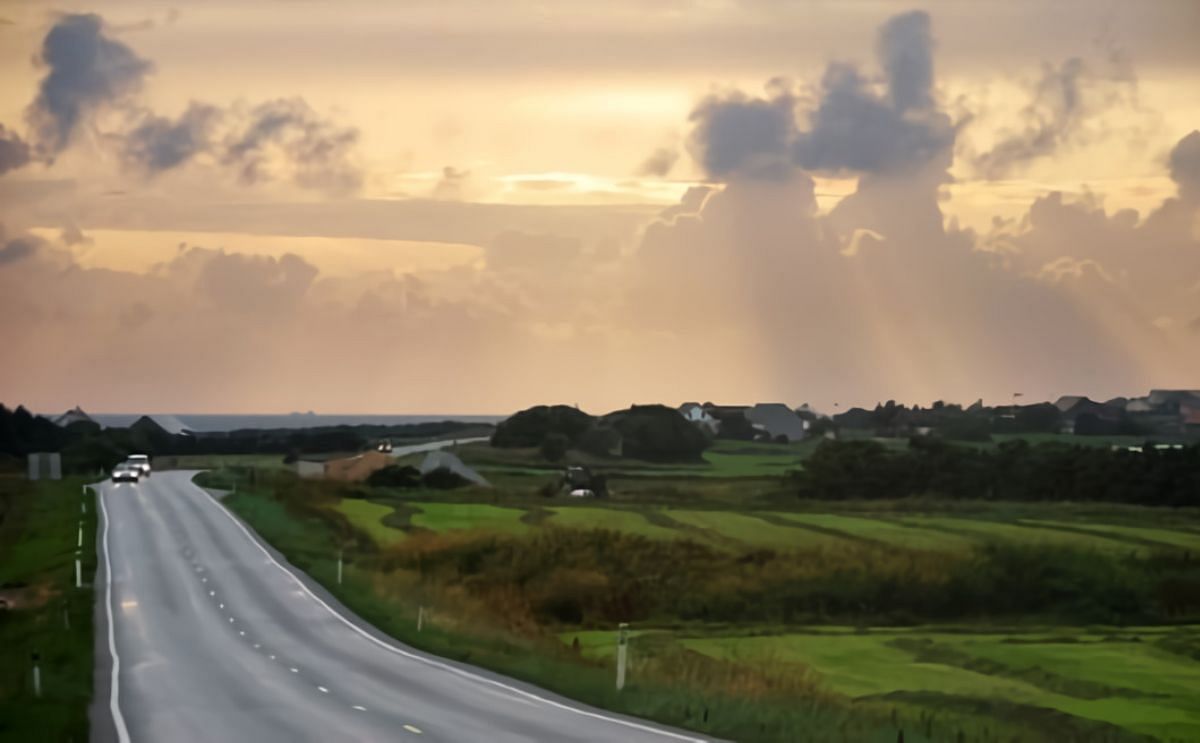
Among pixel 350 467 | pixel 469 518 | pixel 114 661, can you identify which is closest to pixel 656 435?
pixel 350 467

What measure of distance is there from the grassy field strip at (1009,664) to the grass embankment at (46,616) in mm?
13892

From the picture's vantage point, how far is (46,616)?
35.7 m

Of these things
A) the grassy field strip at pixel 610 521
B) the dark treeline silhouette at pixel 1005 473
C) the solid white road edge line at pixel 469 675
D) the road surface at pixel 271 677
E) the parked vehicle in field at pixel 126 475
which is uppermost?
the parked vehicle in field at pixel 126 475

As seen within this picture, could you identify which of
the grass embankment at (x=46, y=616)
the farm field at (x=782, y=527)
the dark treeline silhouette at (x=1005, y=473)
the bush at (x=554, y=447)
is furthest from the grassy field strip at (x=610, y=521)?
the grass embankment at (x=46, y=616)

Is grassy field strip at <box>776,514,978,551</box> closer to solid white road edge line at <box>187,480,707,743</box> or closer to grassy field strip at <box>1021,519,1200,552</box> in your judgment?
grassy field strip at <box>1021,519,1200,552</box>

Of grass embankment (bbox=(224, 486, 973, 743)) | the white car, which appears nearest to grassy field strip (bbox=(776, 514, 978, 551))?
grass embankment (bbox=(224, 486, 973, 743))

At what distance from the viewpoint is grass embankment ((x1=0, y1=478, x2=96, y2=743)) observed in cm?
2250

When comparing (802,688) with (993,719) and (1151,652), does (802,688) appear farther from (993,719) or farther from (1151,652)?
(1151,652)

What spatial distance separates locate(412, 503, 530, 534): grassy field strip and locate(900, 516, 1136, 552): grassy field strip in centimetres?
1753

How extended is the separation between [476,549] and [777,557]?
11.1 metres

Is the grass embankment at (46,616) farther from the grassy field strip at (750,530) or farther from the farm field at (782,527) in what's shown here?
the grassy field strip at (750,530)

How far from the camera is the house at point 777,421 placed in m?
84.5

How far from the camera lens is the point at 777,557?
54125 mm

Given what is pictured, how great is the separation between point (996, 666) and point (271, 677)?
67.2 feet
